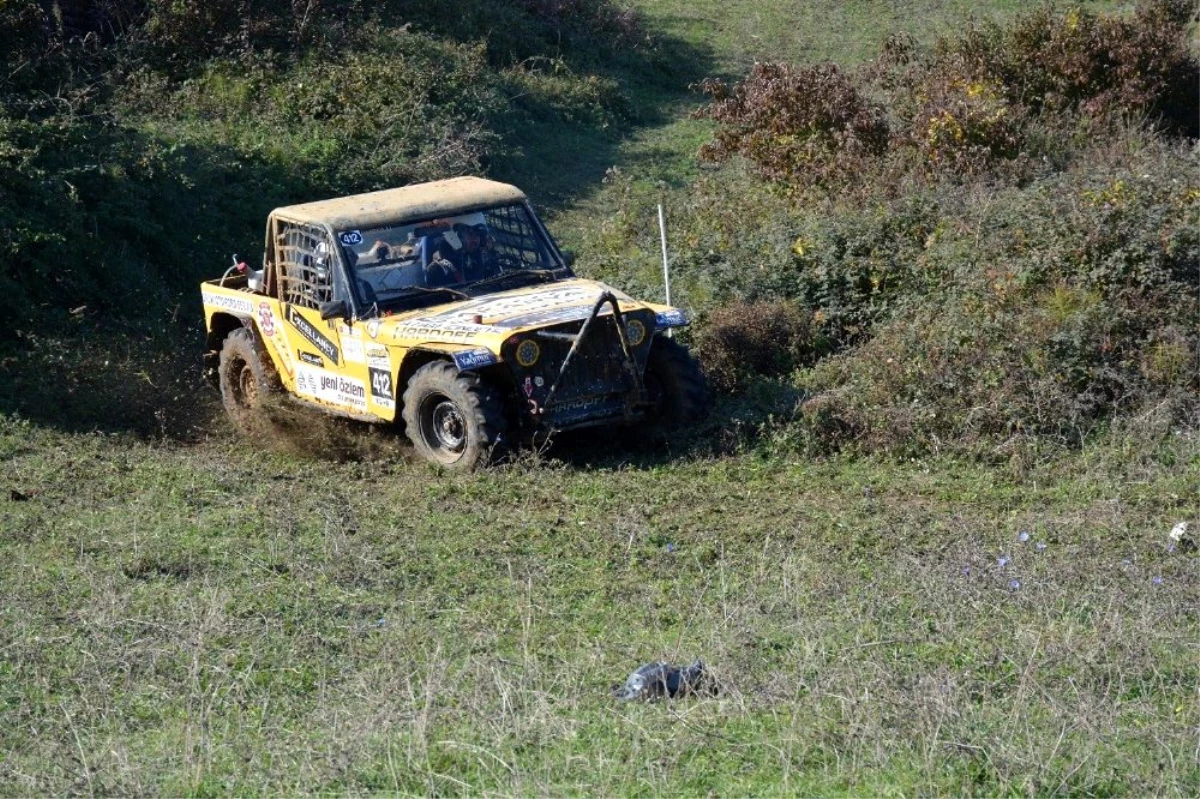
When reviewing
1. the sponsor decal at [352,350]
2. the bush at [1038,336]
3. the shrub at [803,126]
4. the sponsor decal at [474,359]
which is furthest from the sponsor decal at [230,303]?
the shrub at [803,126]

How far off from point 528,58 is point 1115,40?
10.7 metres

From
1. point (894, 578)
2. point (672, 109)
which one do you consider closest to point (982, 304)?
point (894, 578)

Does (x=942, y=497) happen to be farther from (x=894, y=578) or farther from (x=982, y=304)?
(x=982, y=304)

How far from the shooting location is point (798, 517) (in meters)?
9.27

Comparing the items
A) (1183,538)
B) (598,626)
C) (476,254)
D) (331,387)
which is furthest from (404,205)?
(1183,538)

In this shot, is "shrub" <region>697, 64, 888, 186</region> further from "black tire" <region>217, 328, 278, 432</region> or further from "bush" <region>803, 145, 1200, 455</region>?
"black tire" <region>217, 328, 278, 432</region>

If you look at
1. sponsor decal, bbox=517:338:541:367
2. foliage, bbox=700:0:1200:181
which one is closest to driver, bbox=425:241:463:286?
sponsor decal, bbox=517:338:541:367

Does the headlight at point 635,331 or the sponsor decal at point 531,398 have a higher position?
the headlight at point 635,331

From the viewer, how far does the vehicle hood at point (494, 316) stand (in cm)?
1058

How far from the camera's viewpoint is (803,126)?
17.1 metres

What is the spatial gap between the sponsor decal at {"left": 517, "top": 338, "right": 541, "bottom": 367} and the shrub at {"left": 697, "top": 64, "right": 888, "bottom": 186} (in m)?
6.53

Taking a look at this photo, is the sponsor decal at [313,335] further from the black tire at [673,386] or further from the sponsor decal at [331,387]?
the black tire at [673,386]

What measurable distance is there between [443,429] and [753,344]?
2944mm

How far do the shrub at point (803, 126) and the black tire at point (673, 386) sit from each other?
17.9ft
